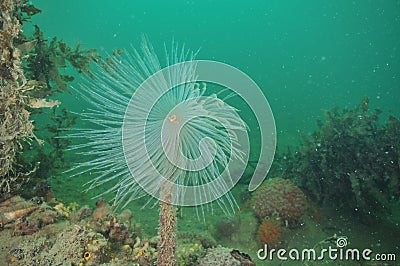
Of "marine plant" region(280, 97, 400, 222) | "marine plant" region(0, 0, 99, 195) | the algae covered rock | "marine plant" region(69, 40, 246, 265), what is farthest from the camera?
"marine plant" region(280, 97, 400, 222)

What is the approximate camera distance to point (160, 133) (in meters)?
2.80

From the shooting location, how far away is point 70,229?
10.5 ft

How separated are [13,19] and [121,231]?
3061mm

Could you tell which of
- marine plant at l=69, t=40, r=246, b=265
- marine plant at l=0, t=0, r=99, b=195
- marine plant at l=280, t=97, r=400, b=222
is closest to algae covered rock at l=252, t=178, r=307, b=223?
marine plant at l=280, t=97, r=400, b=222

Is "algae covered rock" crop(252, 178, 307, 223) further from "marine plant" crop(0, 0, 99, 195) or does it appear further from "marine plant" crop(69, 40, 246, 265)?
"marine plant" crop(0, 0, 99, 195)

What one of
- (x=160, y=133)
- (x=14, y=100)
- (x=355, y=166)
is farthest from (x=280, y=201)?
(x=14, y=100)

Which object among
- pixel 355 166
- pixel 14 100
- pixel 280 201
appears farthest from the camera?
pixel 355 166

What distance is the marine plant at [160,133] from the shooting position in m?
2.78

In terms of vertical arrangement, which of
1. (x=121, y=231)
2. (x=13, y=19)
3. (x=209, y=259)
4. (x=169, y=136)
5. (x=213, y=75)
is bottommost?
(x=209, y=259)

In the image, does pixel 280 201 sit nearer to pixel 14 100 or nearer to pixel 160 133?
pixel 160 133

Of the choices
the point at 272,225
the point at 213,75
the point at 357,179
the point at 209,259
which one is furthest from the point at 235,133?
the point at 357,179

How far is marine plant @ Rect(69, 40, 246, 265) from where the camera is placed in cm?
278

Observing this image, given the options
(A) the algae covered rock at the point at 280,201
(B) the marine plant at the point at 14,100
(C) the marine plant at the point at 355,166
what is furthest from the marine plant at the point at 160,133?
(C) the marine plant at the point at 355,166

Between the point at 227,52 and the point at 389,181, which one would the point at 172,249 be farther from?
the point at 227,52
